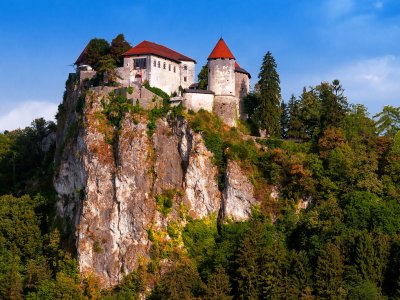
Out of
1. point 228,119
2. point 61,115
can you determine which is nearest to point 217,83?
point 228,119

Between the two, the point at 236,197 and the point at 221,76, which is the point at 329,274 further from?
the point at 221,76

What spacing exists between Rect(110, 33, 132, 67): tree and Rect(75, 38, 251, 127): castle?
1415 millimetres

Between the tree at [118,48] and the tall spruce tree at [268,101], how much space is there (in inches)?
550

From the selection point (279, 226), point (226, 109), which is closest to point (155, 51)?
point (226, 109)

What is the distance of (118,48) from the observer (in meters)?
87.8

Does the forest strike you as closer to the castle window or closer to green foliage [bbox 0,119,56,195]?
green foliage [bbox 0,119,56,195]

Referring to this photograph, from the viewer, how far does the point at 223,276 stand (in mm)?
70938

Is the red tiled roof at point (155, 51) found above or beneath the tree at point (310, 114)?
above

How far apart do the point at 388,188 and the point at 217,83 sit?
19.3 meters

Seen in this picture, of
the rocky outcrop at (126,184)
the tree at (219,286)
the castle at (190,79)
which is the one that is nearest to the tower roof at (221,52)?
the castle at (190,79)

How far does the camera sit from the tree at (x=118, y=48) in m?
87.2

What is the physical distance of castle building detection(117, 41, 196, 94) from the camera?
8475 cm

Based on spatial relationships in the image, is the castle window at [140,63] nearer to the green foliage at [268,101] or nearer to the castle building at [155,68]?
the castle building at [155,68]

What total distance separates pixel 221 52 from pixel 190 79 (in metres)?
5.01
